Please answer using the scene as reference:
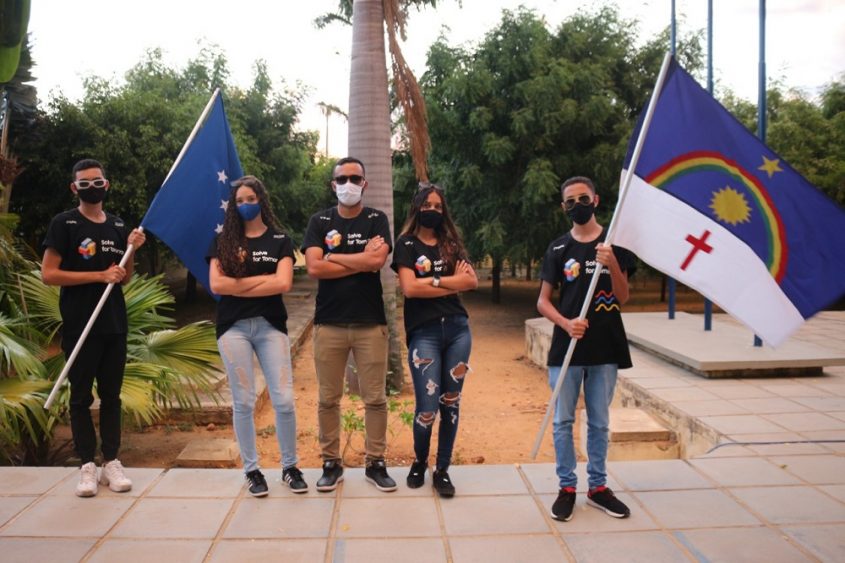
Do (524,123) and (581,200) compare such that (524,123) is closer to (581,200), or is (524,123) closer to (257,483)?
(581,200)

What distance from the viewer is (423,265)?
4219 millimetres

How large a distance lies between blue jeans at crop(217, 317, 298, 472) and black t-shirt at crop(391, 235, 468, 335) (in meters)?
0.78

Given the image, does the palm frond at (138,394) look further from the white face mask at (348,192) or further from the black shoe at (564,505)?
the black shoe at (564,505)

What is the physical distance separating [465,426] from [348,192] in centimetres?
431

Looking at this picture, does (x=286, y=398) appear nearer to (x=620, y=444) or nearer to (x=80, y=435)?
(x=80, y=435)

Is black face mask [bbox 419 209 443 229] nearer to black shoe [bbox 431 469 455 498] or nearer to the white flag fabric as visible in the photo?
the white flag fabric

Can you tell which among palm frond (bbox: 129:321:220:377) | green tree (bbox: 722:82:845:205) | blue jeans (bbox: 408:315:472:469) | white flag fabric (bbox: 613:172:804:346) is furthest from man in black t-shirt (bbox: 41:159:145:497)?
green tree (bbox: 722:82:845:205)

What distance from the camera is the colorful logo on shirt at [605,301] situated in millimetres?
3975

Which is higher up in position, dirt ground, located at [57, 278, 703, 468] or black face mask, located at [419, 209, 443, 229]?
black face mask, located at [419, 209, 443, 229]

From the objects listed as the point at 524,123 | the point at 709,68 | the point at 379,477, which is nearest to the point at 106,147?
the point at 524,123

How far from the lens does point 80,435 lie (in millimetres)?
4309

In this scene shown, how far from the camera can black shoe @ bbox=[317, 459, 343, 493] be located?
432cm

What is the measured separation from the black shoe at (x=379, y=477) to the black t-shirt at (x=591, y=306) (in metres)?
1.25

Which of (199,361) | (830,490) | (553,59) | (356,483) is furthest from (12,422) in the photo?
(553,59)
